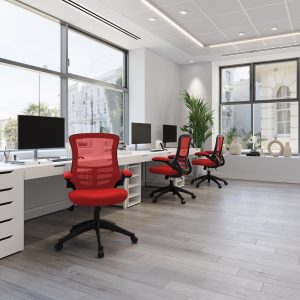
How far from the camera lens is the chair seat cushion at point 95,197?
9.08ft

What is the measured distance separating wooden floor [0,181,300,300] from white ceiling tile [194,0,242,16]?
3.01 metres

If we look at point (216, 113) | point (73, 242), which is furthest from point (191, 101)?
point (73, 242)

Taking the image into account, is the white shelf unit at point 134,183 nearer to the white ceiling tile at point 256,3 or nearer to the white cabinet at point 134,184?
the white cabinet at point 134,184

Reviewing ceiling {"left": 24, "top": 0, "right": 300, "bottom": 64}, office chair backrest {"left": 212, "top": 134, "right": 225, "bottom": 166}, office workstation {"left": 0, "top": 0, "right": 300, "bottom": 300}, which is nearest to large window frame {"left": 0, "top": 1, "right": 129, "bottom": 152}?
office workstation {"left": 0, "top": 0, "right": 300, "bottom": 300}

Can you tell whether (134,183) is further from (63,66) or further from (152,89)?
(152,89)

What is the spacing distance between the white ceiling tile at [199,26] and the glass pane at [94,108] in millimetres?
1944

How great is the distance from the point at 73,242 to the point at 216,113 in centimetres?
590

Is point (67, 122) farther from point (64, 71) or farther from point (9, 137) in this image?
point (9, 137)

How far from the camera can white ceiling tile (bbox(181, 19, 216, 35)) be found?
511cm

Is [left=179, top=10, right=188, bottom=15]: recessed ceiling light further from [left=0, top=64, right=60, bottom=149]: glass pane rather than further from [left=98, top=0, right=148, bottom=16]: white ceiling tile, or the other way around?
[left=0, top=64, right=60, bottom=149]: glass pane

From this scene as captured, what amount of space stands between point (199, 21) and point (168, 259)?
158 inches

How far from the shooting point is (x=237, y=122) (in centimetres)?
798

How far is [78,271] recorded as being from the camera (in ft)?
7.96

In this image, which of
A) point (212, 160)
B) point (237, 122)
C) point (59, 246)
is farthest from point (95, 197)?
point (237, 122)
